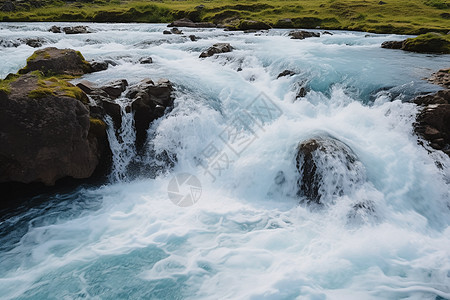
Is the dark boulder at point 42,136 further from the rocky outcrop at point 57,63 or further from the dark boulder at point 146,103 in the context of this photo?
the rocky outcrop at point 57,63

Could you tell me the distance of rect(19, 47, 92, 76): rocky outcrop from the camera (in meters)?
13.2

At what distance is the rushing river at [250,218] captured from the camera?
654cm

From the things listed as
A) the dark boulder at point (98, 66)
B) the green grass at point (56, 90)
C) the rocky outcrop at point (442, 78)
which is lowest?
the dark boulder at point (98, 66)

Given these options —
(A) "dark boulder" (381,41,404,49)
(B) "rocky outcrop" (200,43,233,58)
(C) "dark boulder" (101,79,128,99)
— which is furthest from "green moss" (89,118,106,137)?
(A) "dark boulder" (381,41,404,49)

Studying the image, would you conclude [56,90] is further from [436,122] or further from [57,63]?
[436,122]

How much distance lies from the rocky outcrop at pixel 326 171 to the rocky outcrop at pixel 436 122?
308 cm

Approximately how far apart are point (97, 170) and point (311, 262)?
23.8ft

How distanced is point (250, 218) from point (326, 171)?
267cm

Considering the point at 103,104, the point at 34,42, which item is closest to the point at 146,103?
the point at 103,104

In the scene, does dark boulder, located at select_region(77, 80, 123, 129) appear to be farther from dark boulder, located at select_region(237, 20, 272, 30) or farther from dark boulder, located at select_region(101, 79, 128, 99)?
dark boulder, located at select_region(237, 20, 272, 30)

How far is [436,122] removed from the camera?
10.6 metres

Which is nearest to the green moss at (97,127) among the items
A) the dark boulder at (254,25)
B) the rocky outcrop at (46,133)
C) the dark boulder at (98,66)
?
the rocky outcrop at (46,133)

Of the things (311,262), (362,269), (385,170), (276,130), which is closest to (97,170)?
(276,130)

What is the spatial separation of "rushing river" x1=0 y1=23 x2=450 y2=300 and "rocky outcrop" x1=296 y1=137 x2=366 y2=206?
0.30 m
